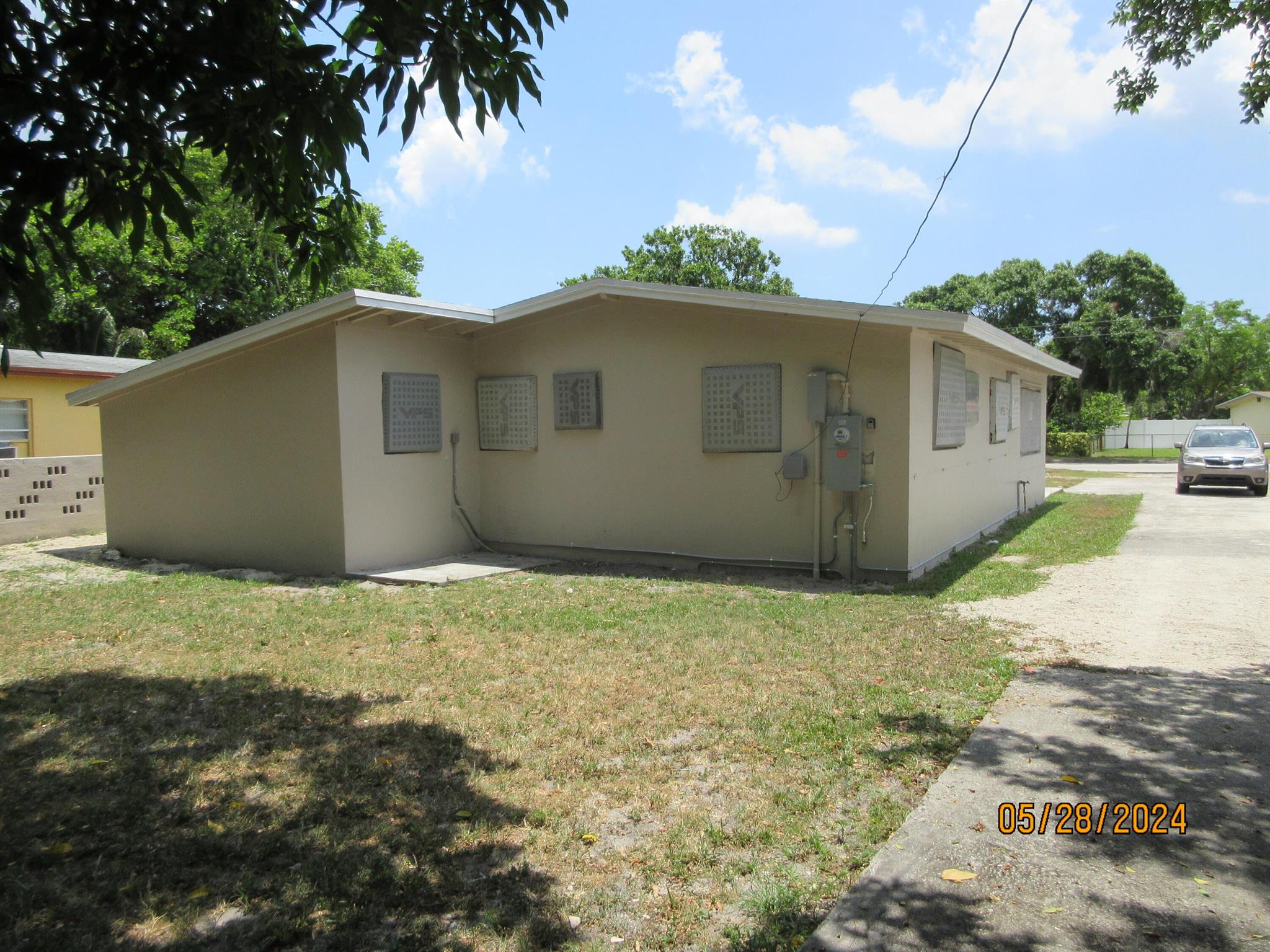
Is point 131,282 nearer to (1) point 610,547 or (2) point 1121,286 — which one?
(1) point 610,547

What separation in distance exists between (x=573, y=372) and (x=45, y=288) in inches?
294

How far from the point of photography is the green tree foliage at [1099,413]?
1410 inches

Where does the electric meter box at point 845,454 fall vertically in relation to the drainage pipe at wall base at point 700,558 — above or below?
above

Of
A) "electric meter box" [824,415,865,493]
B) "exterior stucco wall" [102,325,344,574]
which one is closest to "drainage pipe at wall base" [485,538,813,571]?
"electric meter box" [824,415,865,493]

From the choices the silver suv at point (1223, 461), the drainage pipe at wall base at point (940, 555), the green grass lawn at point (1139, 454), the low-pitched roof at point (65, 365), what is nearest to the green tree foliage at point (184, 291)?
the low-pitched roof at point (65, 365)

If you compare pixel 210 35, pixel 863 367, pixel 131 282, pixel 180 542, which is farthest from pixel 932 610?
pixel 131 282

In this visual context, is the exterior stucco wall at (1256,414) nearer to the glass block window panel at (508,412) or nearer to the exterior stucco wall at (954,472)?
the exterior stucco wall at (954,472)

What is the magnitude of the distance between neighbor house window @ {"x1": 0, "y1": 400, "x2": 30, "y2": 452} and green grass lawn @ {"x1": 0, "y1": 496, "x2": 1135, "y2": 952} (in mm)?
9285

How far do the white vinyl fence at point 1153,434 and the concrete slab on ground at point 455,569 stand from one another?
39.9 metres

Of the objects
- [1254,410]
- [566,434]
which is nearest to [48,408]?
[566,434]

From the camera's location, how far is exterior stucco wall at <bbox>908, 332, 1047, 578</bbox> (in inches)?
352

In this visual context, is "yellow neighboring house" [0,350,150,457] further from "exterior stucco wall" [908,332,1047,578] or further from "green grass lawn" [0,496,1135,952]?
"exterior stucco wall" [908,332,1047,578]

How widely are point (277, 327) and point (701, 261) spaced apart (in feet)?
98.5
